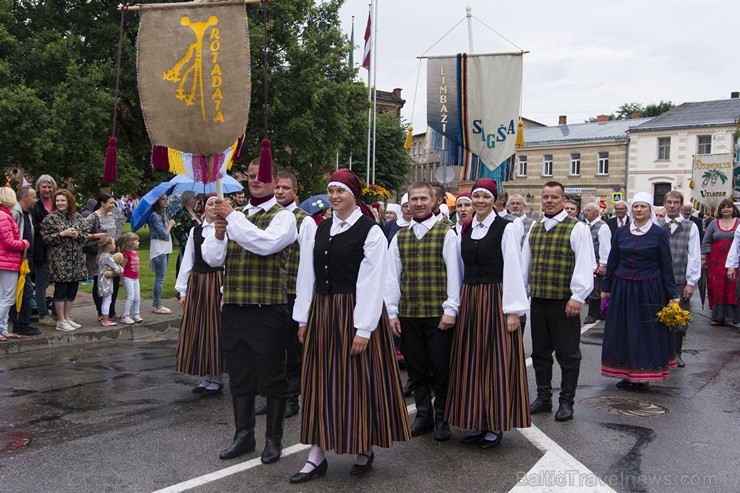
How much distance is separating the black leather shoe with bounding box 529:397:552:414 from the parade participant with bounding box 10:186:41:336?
20.8ft

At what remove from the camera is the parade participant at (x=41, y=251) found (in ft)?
30.5

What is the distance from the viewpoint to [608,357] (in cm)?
708

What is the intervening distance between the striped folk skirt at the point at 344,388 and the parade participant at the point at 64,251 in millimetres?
5892

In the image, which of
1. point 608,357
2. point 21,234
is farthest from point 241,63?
point 21,234

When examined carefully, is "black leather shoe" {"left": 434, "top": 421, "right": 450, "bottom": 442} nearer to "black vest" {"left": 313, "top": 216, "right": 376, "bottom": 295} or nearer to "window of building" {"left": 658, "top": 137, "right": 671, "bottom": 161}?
"black vest" {"left": 313, "top": 216, "right": 376, "bottom": 295}

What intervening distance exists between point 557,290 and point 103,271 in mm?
6371

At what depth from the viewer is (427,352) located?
550 cm

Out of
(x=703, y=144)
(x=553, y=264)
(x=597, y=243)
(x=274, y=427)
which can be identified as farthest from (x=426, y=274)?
(x=703, y=144)

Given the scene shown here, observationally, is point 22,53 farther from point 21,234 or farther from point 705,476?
point 705,476

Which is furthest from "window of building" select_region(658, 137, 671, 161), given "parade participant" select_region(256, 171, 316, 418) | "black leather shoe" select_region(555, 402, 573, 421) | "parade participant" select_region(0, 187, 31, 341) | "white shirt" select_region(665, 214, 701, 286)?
"parade participant" select_region(256, 171, 316, 418)

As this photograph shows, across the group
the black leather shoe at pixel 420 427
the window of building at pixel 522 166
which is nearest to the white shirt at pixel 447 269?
the black leather shoe at pixel 420 427

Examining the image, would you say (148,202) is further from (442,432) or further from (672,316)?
(672,316)

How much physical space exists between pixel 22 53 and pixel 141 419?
19519mm

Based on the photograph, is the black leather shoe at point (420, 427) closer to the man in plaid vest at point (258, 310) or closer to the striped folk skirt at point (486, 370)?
the striped folk skirt at point (486, 370)
